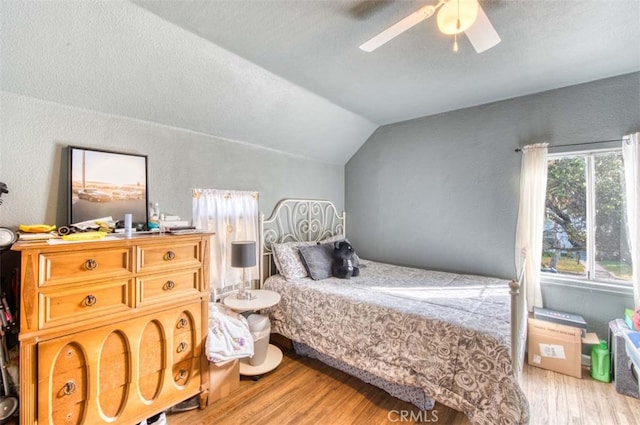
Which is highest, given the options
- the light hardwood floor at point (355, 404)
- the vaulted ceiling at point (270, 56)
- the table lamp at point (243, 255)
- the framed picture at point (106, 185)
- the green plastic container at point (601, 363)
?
the vaulted ceiling at point (270, 56)

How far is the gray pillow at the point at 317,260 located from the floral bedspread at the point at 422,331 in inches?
4.0

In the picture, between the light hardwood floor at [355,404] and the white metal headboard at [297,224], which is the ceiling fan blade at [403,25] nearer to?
the white metal headboard at [297,224]

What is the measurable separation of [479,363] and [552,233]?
6.72 ft

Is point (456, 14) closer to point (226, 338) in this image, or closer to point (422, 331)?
point (422, 331)

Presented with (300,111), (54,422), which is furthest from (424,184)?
(54,422)

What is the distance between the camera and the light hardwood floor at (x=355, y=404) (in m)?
1.86

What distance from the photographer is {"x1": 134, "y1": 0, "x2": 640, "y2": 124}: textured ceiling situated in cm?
162

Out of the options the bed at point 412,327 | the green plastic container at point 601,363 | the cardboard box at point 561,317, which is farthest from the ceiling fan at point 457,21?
the green plastic container at point 601,363

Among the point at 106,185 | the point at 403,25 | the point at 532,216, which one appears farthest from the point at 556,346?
the point at 106,185

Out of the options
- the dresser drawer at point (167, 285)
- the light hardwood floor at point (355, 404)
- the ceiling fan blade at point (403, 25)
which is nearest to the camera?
the ceiling fan blade at point (403, 25)

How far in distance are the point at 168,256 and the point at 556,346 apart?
3331 mm

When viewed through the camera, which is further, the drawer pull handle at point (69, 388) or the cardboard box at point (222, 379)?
the cardboard box at point (222, 379)

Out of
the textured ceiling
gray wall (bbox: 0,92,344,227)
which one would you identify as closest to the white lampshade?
the textured ceiling

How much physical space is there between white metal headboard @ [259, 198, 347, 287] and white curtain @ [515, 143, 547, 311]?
2.23 metres
